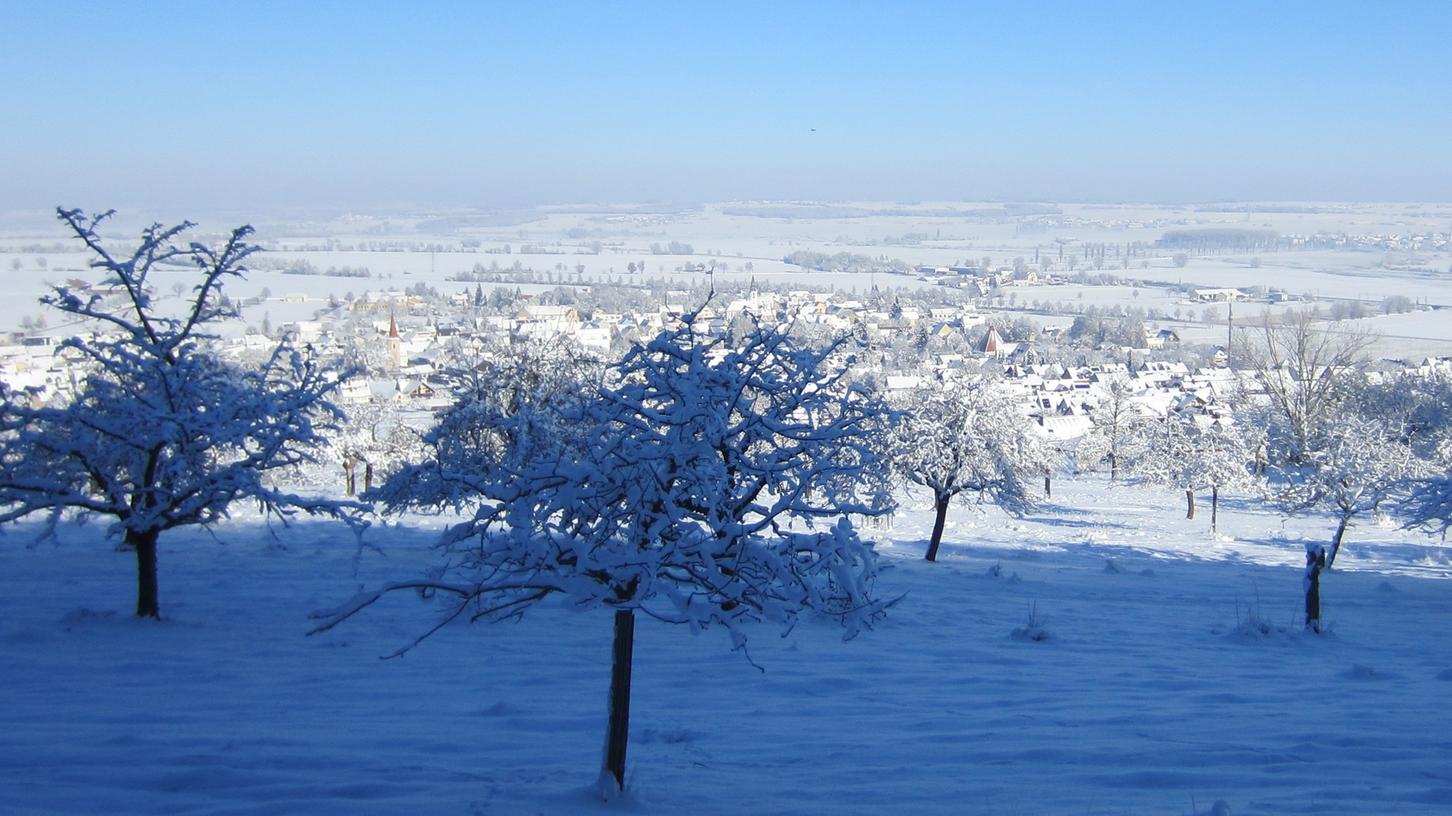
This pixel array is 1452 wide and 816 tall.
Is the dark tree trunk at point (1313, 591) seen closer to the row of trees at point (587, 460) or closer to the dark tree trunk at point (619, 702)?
the row of trees at point (587, 460)

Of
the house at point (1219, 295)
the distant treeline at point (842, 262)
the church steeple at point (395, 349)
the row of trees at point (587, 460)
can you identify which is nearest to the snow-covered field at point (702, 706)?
the row of trees at point (587, 460)

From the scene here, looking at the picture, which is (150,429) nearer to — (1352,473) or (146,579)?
(146,579)

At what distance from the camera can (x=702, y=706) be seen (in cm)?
730

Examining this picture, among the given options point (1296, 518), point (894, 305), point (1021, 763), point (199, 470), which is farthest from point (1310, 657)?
point (894, 305)

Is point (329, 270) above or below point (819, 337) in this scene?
above

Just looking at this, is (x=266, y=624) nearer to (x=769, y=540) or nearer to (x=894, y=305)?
(x=769, y=540)

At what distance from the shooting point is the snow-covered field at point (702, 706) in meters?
5.10

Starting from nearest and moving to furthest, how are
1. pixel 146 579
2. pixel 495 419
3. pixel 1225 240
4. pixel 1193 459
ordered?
1. pixel 146 579
2. pixel 495 419
3. pixel 1193 459
4. pixel 1225 240

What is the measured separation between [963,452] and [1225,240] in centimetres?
17910

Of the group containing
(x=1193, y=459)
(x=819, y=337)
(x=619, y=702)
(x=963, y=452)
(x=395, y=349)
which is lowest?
(x=1193, y=459)

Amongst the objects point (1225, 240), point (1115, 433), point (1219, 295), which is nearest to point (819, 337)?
point (1115, 433)

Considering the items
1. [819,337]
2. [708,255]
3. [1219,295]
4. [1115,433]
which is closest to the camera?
[819,337]

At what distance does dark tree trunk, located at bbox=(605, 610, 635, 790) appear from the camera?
4957mm

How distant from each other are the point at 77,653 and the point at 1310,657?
38.5 ft
